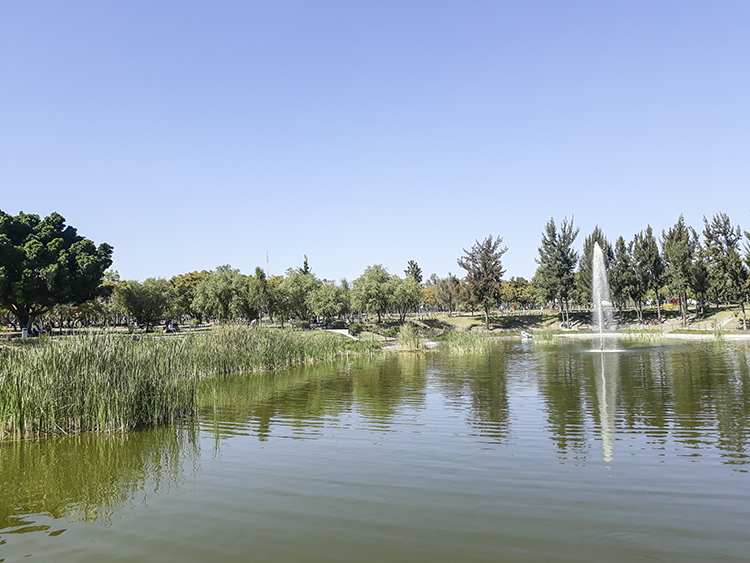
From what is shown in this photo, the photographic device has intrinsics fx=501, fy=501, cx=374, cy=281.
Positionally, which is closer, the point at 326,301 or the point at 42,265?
the point at 42,265

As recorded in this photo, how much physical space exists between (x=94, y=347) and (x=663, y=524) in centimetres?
1409

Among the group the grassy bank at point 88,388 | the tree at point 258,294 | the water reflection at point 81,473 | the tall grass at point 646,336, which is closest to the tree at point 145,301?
the tree at point 258,294

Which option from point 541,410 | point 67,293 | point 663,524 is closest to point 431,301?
point 67,293

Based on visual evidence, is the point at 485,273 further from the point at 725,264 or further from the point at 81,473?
the point at 81,473

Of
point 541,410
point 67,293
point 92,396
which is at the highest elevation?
point 67,293

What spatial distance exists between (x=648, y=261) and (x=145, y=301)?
64492mm

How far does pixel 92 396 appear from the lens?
41.3ft

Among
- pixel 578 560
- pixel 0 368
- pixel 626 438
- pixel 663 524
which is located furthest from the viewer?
pixel 0 368

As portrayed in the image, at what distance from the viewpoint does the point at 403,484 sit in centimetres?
850

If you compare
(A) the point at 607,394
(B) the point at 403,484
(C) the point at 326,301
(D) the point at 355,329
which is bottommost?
(A) the point at 607,394

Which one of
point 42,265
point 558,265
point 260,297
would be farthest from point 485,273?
point 42,265

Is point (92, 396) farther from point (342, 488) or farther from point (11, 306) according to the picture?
point (11, 306)

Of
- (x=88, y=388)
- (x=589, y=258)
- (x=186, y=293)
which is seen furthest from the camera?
(x=186, y=293)

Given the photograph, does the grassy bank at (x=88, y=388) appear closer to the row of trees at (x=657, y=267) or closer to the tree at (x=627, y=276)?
the row of trees at (x=657, y=267)
